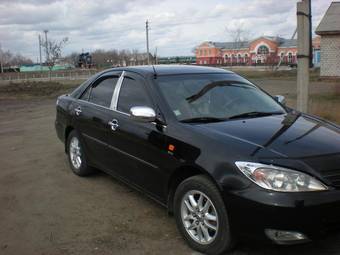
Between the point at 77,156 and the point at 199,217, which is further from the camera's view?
the point at 77,156

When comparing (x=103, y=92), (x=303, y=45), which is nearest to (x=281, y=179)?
(x=103, y=92)

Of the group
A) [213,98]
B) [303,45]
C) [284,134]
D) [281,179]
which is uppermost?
[303,45]

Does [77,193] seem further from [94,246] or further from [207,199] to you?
[207,199]

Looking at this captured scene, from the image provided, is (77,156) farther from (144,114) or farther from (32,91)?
(32,91)

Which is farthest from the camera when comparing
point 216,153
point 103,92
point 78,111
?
point 78,111

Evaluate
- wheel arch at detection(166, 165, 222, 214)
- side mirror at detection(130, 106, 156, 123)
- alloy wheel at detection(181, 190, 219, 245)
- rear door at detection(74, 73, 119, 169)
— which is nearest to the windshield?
side mirror at detection(130, 106, 156, 123)

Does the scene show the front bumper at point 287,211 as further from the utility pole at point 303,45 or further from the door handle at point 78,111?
the utility pole at point 303,45

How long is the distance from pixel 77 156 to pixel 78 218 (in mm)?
1862

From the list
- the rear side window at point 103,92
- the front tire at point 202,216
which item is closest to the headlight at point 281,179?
the front tire at point 202,216

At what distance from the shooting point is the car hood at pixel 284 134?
390 centimetres

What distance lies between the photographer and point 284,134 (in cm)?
427

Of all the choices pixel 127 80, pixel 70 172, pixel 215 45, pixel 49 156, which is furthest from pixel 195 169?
pixel 215 45

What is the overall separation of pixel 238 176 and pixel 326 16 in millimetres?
29789

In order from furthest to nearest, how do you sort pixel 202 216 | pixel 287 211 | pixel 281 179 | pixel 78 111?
pixel 78 111 → pixel 202 216 → pixel 281 179 → pixel 287 211
